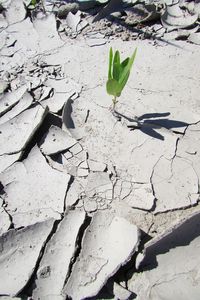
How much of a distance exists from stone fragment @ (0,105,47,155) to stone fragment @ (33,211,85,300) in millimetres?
453

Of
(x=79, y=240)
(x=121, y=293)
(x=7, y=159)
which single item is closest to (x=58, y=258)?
(x=79, y=240)

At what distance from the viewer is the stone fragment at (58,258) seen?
119cm

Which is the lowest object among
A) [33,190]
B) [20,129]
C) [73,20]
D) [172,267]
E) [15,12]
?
[172,267]

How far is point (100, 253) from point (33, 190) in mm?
418

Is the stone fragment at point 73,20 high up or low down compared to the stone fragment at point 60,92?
up

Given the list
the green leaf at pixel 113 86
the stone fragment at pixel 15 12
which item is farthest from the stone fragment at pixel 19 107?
the stone fragment at pixel 15 12

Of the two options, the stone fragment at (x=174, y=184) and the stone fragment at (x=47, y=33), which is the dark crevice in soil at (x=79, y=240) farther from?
the stone fragment at (x=47, y=33)

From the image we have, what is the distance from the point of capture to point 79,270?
48.1 inches

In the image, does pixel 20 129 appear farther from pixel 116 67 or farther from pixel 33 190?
pixel 116 67

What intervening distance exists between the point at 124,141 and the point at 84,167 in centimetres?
24

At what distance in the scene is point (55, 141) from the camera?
1641 millimetres

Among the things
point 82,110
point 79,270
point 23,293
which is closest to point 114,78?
point 82,110

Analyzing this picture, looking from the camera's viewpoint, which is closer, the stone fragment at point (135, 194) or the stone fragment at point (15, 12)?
the stone fragment at point (135, 194)

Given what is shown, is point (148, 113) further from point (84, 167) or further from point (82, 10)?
point (82, 10)
